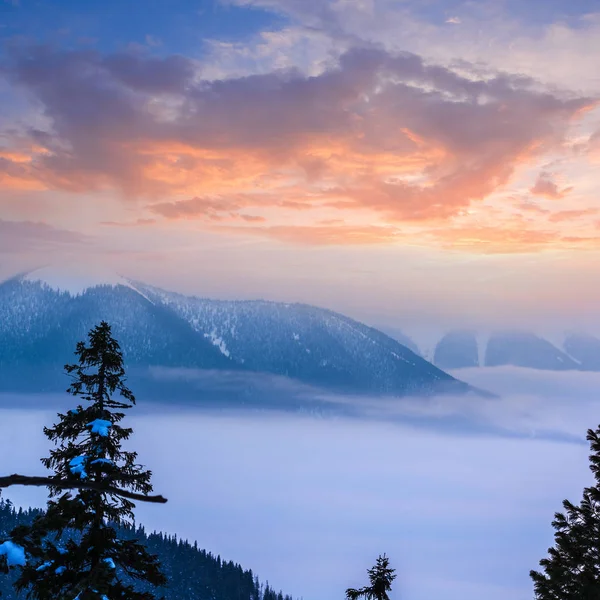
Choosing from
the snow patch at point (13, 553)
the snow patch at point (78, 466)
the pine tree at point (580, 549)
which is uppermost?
the snow patch at point (13, 553)

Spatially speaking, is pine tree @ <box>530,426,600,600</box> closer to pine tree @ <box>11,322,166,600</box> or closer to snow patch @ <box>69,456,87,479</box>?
pine tree @ <box>11,322,166,600</box>

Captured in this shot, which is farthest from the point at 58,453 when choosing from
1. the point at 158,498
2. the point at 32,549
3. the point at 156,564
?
the point at 158,498

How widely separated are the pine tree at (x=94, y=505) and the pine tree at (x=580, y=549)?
12.3 metres

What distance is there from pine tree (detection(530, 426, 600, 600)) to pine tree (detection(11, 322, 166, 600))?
40.4 ft

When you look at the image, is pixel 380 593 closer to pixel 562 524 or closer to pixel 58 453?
pixel 562 524

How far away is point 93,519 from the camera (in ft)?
60.9

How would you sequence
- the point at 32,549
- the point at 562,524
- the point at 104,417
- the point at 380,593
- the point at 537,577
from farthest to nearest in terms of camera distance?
the point at 380,593 < the point at 537,577 < the point at 562,524 < the point at 104,417 < the point at 32,549

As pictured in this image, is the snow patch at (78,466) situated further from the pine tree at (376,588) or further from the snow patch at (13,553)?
the pine tree at (376,588)

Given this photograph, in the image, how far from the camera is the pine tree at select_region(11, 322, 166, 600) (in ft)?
57.2

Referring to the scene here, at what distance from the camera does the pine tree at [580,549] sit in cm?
1988

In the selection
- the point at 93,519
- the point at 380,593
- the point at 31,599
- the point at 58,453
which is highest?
the point at 58,453

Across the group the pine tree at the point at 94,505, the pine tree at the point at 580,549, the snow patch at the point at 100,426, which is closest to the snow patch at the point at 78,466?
the pine tree at the point at 94,505

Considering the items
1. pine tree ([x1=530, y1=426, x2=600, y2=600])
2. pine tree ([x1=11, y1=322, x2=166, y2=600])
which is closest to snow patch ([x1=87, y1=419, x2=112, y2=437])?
pine tree ([x1=11, y1=322, x2=166, y2=600])

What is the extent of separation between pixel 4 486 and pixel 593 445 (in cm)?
1762
